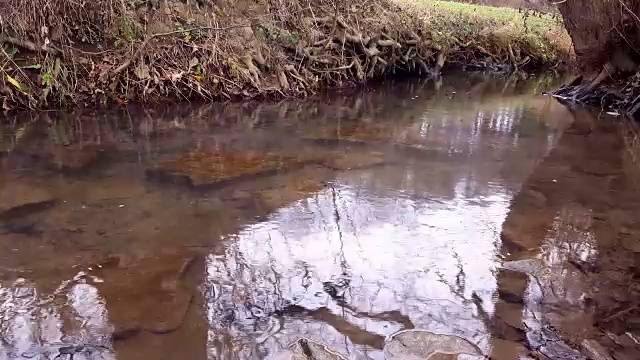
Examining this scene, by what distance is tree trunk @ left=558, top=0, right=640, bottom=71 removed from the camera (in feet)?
32.5

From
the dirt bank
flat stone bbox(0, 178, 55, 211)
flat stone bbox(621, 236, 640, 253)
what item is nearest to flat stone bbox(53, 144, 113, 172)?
flat stone bbox(0, 178, 55, 211)

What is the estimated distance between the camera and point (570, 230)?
4.68 metres

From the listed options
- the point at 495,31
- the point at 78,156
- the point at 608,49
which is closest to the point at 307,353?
the point at 78,156

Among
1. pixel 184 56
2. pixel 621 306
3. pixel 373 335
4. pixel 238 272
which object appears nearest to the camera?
pixel 373 335

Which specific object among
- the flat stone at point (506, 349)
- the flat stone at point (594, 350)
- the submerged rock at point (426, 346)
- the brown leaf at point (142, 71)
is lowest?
the submerged rock at point (426, 346)

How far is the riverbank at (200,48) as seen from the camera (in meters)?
8.88

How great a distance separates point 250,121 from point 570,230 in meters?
5.20

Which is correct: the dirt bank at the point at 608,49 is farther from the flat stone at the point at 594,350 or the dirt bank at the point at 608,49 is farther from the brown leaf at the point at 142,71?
the flat stone at the point at 594,350

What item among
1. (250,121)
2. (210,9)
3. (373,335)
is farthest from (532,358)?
(210,9)

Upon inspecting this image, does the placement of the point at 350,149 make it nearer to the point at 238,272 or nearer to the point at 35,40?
the point at 238,272

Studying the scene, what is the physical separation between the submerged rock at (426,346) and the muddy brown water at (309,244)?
0.02m

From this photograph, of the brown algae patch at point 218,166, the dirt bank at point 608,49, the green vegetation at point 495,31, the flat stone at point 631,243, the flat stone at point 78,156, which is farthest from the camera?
the green vegetation at point 495,31

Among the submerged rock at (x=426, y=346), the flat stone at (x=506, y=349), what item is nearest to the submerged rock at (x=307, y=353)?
the submerged rock at (x=426, y=346)

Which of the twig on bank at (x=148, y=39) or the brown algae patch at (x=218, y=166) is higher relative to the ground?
the twig on bank at (x=148, y=39)
